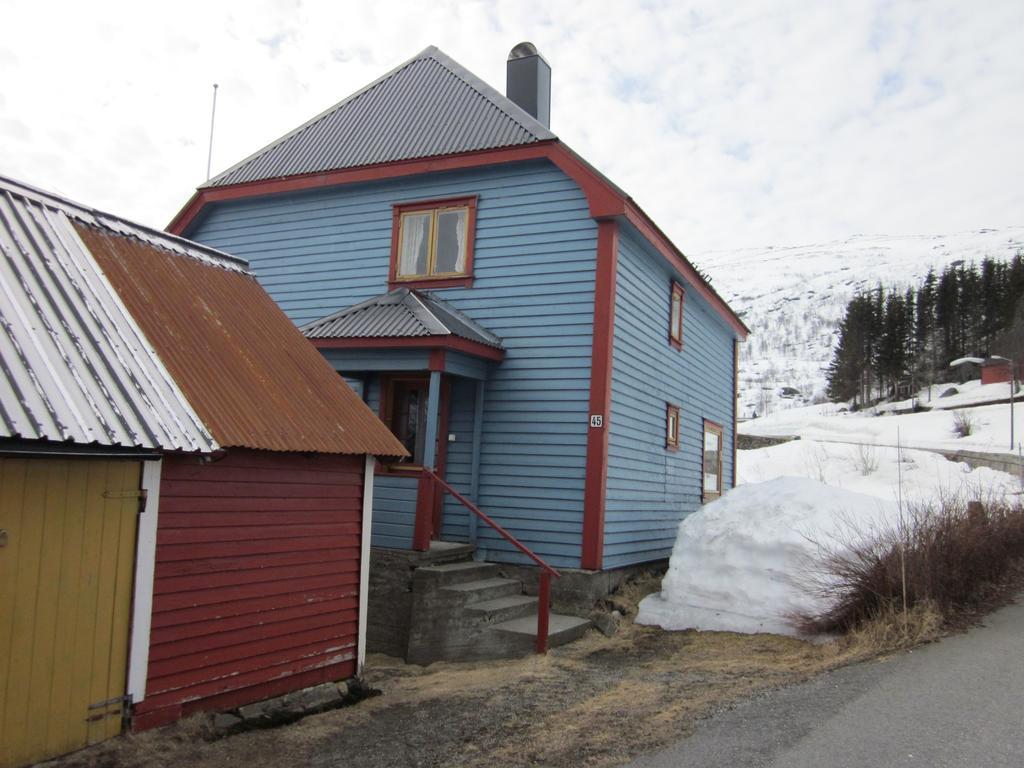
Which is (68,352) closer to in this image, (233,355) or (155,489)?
(155,489)

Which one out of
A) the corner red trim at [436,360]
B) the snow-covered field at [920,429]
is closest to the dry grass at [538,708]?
the corner red trim at [436,360]

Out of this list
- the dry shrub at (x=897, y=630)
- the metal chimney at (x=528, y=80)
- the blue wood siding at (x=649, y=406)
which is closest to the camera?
the dry shrub at (x=897, y=630)

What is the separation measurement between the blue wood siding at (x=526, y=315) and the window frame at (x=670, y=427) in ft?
10.9

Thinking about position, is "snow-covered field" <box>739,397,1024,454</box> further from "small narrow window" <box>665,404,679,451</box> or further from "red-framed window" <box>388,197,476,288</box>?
"red-framed window" <box>388,197,476,288</box>

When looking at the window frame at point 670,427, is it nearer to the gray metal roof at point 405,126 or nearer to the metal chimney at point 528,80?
the gray metal roof at point 405,126

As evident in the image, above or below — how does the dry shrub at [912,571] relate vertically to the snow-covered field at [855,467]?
below

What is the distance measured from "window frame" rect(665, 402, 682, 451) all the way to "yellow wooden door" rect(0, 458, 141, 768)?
9.90 meters

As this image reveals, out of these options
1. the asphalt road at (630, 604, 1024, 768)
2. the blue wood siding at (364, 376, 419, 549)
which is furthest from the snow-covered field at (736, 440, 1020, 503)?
the asphalt road at (630, 604, 1024, 768)

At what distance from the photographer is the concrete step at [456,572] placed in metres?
10.1

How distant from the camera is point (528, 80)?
1520 cm

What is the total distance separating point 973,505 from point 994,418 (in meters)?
44.1

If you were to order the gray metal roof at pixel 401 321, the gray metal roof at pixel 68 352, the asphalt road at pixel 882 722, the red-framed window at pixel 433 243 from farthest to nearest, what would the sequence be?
the red-framed window at pixel 433 243 → the gray metal roof at pixel 401 321 → the gray metal roof at pixel 68 352 → the asphalt road at pixel 882 722

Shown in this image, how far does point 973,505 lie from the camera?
35.6 ft

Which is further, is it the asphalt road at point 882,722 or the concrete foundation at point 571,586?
the concrete foundation at point 571,586
